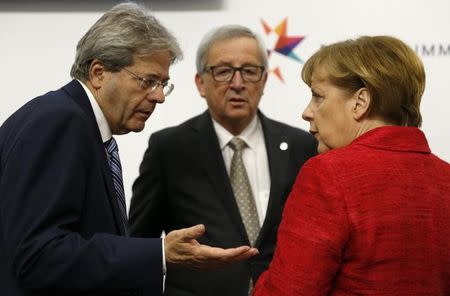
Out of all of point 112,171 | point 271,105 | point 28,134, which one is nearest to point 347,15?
point 271,105

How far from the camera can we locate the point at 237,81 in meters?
2.76

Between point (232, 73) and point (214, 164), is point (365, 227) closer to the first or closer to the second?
point (214, 164)

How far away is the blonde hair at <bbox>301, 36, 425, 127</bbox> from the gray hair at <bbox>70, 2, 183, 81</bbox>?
1.60ft

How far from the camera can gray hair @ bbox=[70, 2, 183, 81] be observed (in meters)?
1.84

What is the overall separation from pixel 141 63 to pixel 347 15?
1.47 m

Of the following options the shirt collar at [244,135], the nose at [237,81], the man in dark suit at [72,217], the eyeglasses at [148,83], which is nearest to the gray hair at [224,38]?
the nose at [237,81]

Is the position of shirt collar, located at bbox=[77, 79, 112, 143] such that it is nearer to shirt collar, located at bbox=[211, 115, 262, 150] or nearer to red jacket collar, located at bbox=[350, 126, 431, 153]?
red jacket collar, located at bbox=[350, 126, 431, 153]

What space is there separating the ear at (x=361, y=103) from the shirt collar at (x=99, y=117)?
618mm

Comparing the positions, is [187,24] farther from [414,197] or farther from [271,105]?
[414,197]

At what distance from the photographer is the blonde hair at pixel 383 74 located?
5.08ft

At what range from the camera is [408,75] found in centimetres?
156

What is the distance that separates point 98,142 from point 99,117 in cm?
12

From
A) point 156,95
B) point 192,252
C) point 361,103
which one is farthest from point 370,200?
point 156,95

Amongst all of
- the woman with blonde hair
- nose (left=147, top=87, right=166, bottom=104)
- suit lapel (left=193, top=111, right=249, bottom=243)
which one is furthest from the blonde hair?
suit lapel (left=193, top=111, right=249, bottom=243)
